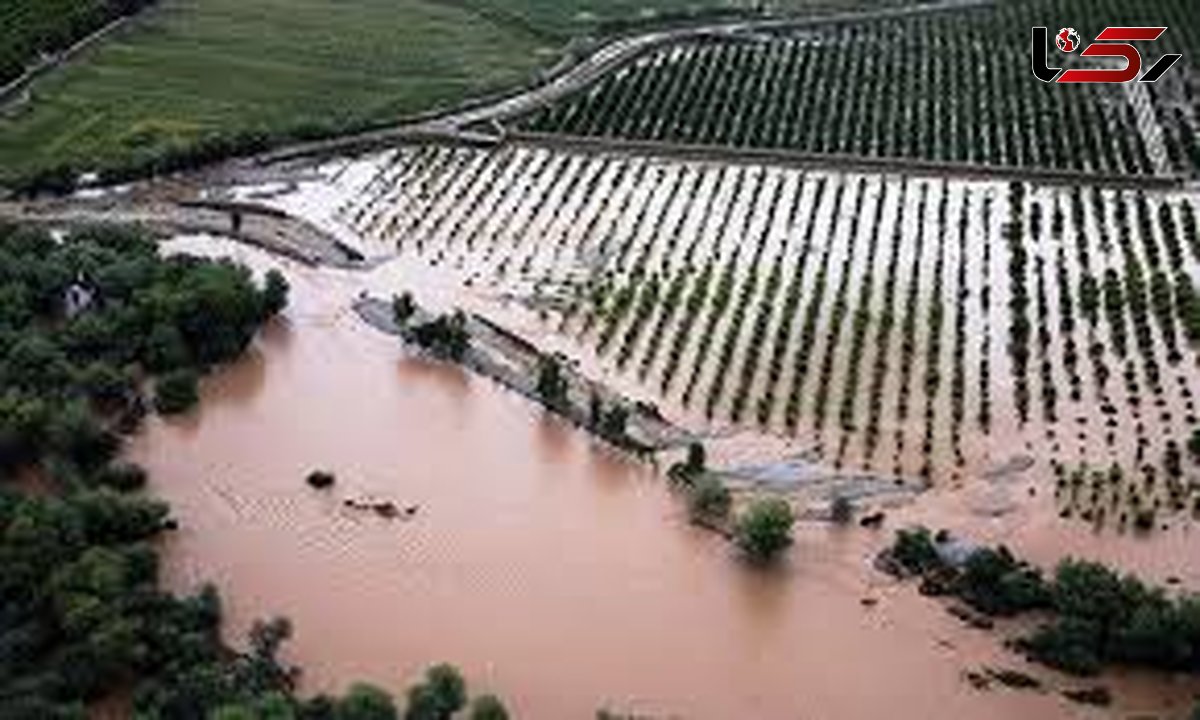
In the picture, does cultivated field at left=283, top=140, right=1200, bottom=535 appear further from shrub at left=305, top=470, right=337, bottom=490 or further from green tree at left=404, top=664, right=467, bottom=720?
green tree at left=404, top=664, right=467, bottom=720

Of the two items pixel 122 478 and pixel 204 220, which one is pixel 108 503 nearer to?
pixel 122 478

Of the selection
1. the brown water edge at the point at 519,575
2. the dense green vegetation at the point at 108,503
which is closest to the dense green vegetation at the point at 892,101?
the dense green vegetation at the point at 108,503

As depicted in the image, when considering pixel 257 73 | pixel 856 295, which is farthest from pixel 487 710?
pixel 257 73

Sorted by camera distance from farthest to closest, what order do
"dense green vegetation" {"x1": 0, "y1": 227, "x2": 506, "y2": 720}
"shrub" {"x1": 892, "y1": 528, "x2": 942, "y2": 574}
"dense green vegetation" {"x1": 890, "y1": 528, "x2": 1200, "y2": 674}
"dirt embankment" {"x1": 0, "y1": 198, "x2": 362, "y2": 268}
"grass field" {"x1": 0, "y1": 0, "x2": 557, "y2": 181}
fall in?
"grass field" {"x1": 0, "y1": 0, "x2": 557, "y2": 181} → "dirt embankment" {"x1": 0, "y1": 198, "x2": 362, "y2": 268} → "shrub" {"x1": 892, "y1": 528, "x2": 942, "y2": 574} → "dense green vegetation" {"x1": 890, "y1": 528, "x2": 1200, "y2": 674} → "dense green vegetation" {"x1": 0, "y1": 227, "x2": 506, "y2": 720}

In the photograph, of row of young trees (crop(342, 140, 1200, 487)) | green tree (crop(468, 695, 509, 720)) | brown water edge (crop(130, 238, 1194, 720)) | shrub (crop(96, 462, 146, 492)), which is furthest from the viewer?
row of young trees (crop(342, 140, 1200, 487))

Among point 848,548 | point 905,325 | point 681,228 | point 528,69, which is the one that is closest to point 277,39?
point 528,69

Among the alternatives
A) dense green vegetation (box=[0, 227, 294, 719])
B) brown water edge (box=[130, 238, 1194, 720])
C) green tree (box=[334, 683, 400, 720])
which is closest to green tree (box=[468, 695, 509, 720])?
green tree (box=[334, 683, 400, 720])
